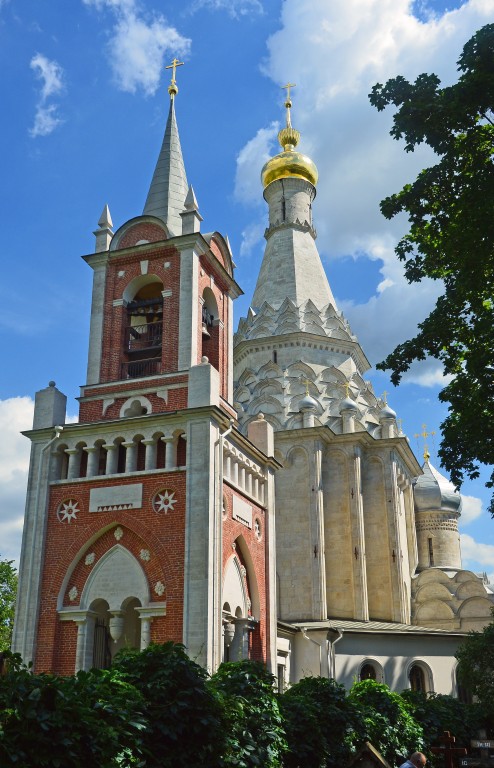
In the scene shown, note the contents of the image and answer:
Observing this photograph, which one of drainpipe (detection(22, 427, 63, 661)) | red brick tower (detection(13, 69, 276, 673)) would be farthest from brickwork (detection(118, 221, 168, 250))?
drainpipe (detection(22, 427, 63, 661))

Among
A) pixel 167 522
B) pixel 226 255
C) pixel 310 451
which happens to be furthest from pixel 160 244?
pixel 310 451

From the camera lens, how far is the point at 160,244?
21.3 metres

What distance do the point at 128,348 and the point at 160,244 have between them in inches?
116

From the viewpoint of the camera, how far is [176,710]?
30.5 feet

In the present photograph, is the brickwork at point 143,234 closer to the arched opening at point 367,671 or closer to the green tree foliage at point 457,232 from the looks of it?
the green tree foliage at point 457,232

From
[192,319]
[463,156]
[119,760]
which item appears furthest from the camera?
[192,319]

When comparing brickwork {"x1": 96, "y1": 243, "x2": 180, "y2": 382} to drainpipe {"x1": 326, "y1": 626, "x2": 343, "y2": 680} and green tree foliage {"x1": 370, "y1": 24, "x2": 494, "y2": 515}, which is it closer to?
green tree foliage {"x1": 370, "y1": 24, "x2": 494, "y2": 515}

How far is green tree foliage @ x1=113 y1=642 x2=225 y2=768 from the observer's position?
9125mm

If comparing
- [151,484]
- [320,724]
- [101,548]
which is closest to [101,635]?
[101,548]

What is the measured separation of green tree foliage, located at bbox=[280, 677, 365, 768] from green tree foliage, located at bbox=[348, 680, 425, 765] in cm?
51

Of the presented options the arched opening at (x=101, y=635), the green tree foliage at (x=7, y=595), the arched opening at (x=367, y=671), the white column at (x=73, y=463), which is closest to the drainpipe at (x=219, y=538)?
the arched opening at (x=101, y=635)

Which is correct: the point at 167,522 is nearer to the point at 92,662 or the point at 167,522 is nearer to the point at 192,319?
the point at 92,662

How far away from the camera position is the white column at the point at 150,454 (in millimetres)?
18730

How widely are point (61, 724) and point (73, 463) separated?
41.5 ft
